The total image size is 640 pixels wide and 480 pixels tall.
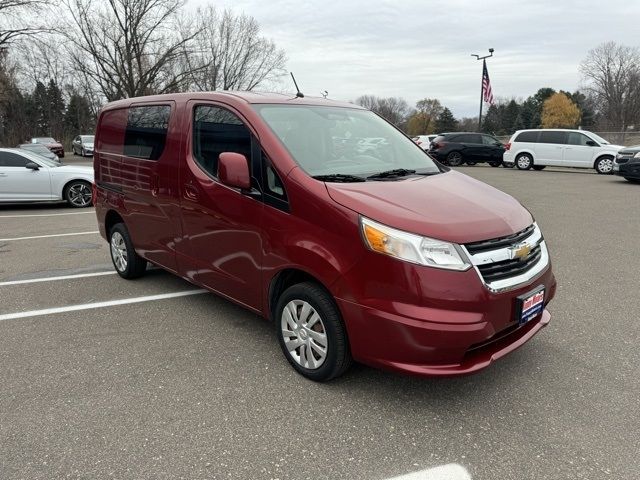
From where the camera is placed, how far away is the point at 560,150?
20.3 metres

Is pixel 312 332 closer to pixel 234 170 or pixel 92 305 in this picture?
pixel 234 170

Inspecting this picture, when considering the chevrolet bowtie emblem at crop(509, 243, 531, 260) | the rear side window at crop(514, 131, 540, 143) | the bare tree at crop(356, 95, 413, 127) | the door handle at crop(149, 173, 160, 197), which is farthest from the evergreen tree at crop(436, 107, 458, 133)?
the chevrolet bowtie emblem at crop(509, 243, 531, 260)

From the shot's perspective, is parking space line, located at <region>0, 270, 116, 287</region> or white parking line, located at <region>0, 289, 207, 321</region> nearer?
white parking line, located at <region>0, 289, 207, 321</region>

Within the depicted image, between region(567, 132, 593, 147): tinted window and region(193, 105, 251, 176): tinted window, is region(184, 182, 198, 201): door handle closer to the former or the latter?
region(193, 105, 251, 176): tinted window

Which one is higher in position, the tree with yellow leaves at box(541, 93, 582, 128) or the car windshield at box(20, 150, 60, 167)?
the tree with yellow leaves at box(541, 93, 582, 128)

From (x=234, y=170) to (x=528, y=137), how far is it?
69.3 feet

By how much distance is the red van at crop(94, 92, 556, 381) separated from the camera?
2674mm

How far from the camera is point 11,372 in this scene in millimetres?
3400

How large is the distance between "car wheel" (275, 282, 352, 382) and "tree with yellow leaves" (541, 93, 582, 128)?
268 feet

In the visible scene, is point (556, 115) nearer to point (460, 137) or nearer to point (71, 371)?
point (460, 137)

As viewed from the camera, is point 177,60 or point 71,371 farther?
point 177,60

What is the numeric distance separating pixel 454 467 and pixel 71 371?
2634 mm

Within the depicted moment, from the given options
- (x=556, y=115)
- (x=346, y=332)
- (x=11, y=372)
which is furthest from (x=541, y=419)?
(x=556, y=115)

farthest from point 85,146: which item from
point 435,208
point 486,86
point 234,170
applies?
point 435,208
